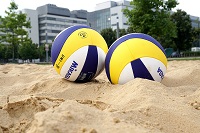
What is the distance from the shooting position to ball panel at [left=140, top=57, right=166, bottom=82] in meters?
4.36

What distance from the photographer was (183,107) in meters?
2.85

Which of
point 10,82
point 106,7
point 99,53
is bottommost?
point 10,82

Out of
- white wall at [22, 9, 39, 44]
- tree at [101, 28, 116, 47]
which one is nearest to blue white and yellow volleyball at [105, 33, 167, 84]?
tree at [101, 28, 116, 47]

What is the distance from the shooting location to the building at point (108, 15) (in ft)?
263

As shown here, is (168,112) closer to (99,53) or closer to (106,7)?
(99,53)

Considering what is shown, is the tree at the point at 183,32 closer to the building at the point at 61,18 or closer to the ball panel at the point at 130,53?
the ball panel at the point at 130,53

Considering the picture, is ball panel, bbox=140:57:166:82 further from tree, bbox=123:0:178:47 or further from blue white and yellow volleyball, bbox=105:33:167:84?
tree, bbox=123:0:178:47

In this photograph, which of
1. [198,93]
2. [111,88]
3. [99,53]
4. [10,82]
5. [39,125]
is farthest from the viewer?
[10,82]

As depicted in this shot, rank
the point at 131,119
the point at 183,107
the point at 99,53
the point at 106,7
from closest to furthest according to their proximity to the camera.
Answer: the point at 131,119, the point at 183,107, the point at 99,53, the point at 106,7

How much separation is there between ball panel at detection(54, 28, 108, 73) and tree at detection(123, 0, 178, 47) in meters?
14.1

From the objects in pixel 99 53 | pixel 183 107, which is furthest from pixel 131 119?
pixel 99 53

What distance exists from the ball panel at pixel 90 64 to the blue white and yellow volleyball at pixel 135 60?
29 cm

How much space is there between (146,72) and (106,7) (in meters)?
86.3

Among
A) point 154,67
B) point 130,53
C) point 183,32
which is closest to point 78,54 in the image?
point 130,53
